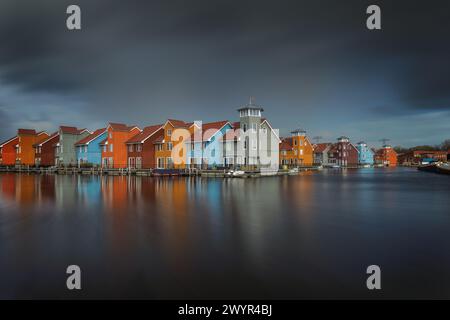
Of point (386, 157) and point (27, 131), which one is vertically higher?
point (27, 131)

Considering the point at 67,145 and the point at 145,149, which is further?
the point at 67,145

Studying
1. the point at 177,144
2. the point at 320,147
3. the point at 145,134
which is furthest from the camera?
the point at 320,147

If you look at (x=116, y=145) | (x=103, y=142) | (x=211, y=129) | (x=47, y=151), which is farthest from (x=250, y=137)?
(x=47, y=151)

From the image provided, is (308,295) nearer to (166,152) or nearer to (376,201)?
(376,201)

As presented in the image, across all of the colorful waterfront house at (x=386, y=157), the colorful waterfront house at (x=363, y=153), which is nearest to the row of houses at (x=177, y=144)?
the colorful waterfront house at (x=363, y=153)

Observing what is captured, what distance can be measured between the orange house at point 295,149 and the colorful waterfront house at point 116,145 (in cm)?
3847

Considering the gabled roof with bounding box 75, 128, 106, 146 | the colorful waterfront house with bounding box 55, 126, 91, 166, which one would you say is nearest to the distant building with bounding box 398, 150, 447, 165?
the gabled roof with bounding box 75, 128, 106, 146

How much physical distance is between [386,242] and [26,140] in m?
85.0

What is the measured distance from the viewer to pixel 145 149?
54219 mm

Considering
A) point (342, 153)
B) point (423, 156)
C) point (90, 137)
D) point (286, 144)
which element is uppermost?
point (90, 137)

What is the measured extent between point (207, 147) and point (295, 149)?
37293 millimetres

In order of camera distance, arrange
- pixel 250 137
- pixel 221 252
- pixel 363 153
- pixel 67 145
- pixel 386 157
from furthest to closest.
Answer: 1. pixel 386 157
2. pixel 363 153
3. pixel 67 145
4. pixel 250 137
5. pixel 221 252

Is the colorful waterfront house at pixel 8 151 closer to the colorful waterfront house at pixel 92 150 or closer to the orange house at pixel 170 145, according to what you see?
the colorful waterfront house at pixel 92 150

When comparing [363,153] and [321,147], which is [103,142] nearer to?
[321,147]
